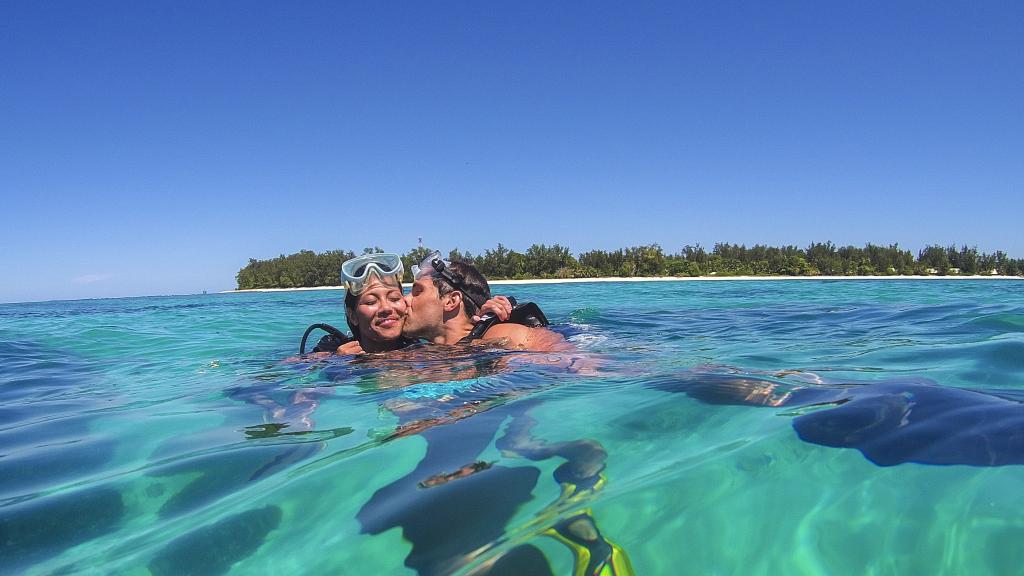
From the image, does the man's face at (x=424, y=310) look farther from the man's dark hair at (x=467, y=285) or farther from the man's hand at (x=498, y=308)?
the man's hand at (x=498, y=308)

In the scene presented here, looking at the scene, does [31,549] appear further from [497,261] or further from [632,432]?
[497,261]

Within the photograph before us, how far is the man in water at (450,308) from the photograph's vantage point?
175 inches

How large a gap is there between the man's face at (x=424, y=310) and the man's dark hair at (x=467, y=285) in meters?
0.07

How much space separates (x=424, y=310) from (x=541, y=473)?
303 cm

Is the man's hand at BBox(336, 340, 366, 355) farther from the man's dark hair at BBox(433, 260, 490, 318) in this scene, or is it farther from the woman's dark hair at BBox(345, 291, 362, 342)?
the man's dark hair at BBox(433, 260, 490, 318)

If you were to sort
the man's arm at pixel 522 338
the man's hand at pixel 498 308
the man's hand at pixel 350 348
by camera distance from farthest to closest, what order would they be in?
the man's hand at pixel 350 348 → the man's hand at pixel 498 308 → the man's arm at pixel 522 338

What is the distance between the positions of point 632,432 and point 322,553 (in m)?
1.15

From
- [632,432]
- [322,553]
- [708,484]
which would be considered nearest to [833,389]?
[632,432]

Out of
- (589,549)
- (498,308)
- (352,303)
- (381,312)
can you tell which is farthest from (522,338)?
(589,549)

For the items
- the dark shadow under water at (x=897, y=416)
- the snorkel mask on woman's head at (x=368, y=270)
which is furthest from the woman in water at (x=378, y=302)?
the dark shadow under water at (x=897, y=416)

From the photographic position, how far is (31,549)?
148cm

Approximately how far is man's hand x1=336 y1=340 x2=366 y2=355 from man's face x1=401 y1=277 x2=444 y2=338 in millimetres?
532

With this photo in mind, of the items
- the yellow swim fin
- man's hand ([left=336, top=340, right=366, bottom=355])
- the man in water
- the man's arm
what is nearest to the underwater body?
the yellow swim fin

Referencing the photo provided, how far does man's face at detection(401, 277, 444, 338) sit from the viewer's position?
454cm
